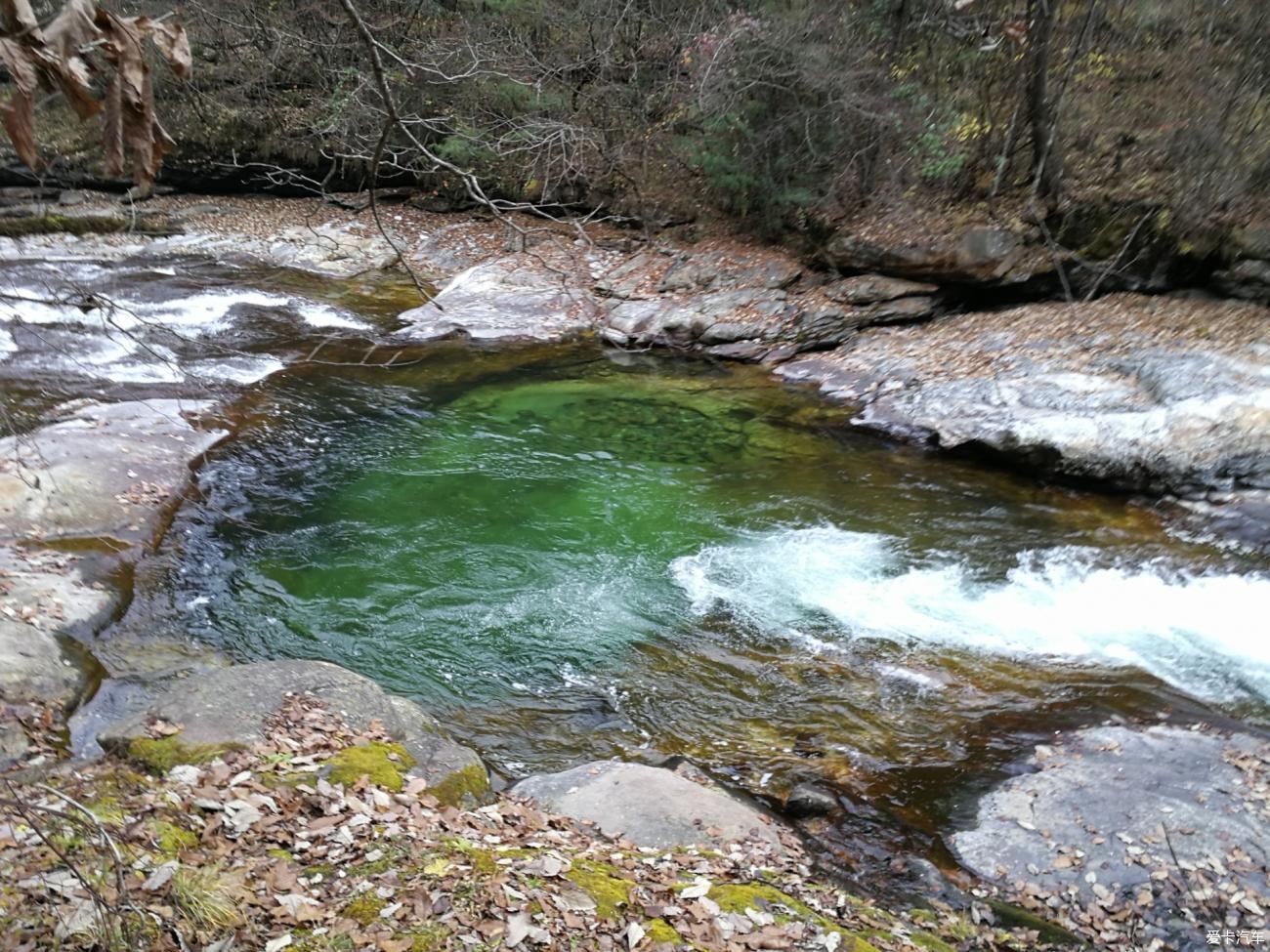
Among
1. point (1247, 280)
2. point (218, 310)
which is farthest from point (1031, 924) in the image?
point (218, 310)

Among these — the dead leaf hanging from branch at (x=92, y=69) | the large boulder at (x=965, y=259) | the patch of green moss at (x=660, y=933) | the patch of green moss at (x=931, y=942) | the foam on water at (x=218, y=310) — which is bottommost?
the foam on water at (x=218, y=310)

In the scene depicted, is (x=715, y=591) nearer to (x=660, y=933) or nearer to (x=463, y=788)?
(x=463, y=788)

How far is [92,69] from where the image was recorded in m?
2.44

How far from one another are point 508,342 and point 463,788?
36.0 ft

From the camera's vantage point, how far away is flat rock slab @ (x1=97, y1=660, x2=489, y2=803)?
16.9 ft

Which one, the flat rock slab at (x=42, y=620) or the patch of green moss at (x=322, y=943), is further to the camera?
the flat rock slab at (x=42, y=620)

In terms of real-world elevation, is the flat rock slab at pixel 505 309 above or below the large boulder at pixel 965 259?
below

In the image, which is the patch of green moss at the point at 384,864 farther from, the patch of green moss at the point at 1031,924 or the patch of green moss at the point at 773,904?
the patch of green moss at the point at 1031,924

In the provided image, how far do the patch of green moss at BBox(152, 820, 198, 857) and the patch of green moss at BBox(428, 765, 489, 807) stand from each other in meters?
1.40

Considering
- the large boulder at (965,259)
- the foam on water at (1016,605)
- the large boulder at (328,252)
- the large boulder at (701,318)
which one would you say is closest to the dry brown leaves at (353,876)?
the foam on water at (1016,605)

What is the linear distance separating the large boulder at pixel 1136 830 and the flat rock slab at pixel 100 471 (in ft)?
26.6

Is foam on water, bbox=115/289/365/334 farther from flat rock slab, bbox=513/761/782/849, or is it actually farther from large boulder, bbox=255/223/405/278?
flat rock slab, bbox=513/761/782/849

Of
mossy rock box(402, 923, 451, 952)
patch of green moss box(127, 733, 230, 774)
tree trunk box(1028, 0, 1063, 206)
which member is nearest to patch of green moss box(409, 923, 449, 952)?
mossy rock box(402, 923, 451, 952)

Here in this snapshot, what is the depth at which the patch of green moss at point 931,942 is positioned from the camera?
13.4 feet
